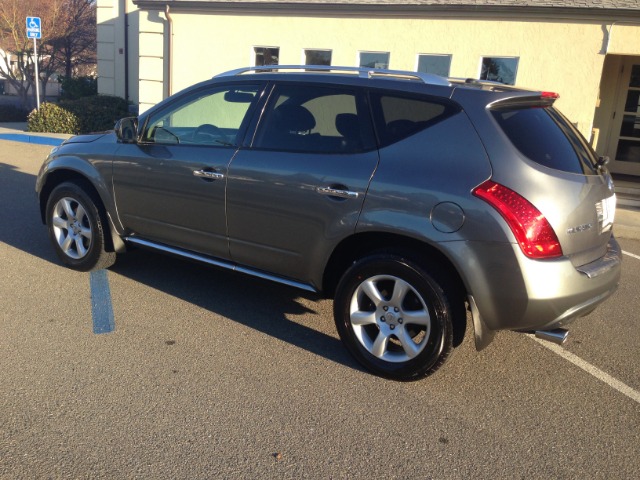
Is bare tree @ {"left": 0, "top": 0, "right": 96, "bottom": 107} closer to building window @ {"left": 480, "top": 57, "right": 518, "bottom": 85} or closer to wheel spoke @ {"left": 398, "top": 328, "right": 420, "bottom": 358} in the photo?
building window @ {"left": 480, "top": 57, "right": 518, "bottom": 85}

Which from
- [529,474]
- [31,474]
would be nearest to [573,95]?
[529,474]

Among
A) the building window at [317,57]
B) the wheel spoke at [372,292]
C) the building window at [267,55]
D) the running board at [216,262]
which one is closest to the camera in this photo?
the wheel spoke at [372,292]

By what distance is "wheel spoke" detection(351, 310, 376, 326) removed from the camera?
3.76 meters

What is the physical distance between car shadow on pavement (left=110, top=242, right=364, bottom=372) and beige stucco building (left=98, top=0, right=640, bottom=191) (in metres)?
7.94

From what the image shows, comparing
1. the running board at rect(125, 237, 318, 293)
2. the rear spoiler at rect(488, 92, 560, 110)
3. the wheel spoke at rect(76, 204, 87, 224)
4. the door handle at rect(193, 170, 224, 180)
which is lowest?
the running board at rect(125, 237, 318, 293)

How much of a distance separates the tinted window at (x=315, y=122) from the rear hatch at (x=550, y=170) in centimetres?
79

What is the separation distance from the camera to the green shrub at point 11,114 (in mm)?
21516

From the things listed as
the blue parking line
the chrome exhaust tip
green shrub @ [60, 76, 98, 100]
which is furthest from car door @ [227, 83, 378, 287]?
green shrub @ [60, 76, 98, 100]

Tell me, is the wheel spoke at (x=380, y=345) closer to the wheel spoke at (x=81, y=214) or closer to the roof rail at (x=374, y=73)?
the roof rail at (x=374, y=73)

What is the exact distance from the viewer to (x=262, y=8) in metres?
12.9

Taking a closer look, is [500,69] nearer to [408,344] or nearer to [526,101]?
[526,101]

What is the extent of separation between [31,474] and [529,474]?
2300 millimetres

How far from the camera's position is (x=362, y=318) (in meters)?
3.77

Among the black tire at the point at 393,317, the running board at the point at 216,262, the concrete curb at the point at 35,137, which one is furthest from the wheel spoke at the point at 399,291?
the concrete curb at the point at 35,137
